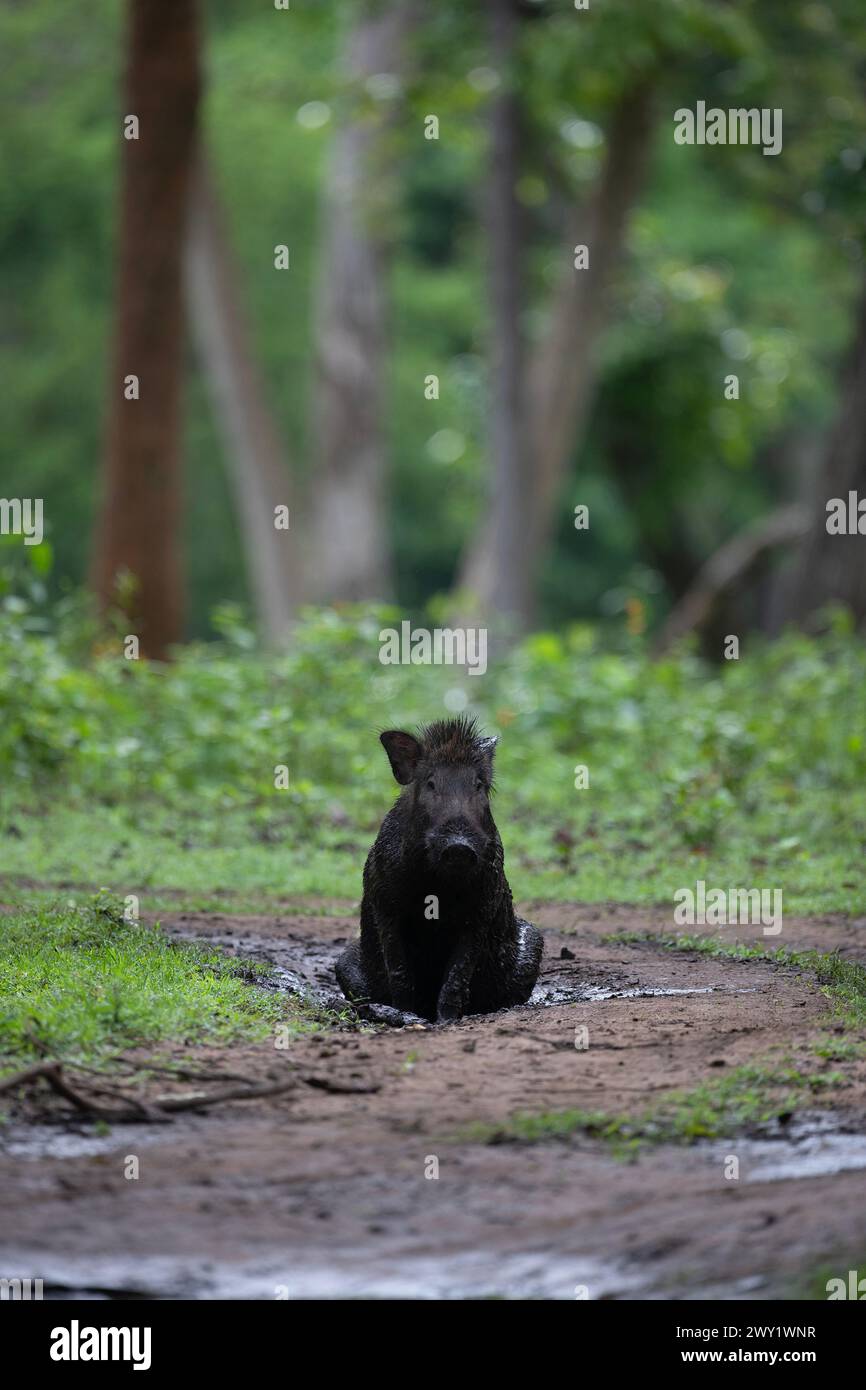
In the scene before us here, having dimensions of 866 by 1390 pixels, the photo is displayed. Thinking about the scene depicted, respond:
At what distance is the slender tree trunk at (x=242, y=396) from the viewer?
25703 millimetres

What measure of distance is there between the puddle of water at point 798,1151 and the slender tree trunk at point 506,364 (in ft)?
53.2

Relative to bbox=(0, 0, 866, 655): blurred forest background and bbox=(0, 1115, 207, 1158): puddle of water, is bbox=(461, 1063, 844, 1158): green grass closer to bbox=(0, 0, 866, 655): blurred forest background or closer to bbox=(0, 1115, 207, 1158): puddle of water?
bbox=(0, 1115, 207, 1158): puddle of water

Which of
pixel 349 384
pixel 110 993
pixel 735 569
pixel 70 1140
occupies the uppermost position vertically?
pixel 349 384

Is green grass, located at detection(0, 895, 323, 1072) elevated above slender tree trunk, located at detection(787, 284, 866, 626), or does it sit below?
below

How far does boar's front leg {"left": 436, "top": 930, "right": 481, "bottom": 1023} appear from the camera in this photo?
8.01 metres

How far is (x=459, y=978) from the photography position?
26.4 feet

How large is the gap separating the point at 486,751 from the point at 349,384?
59.5 feet

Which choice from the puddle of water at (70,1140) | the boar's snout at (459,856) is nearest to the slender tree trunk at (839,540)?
the boar's snout at (459,856)

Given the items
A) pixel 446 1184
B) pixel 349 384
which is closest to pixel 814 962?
pixel 446 1184

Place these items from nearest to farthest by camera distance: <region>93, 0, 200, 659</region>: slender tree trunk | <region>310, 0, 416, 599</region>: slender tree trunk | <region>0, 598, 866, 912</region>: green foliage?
<region>0, 598, 866, 912</region>: green foliage, <region>93, 0, 200, 659</region>: slender tree trunk, <region>310, 0, 416, 599</region>: slender tree trunk

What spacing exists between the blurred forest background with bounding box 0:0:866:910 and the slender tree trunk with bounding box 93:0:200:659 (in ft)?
0.14

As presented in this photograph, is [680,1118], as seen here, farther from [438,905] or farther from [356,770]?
[356,770]

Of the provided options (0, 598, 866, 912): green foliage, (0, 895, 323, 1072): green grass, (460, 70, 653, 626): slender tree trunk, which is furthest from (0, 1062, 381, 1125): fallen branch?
(460, 70, 653, 626): slender tree trunk

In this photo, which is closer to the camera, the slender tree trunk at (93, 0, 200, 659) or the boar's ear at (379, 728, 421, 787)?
the boar's ear at (379, 728, 421, 787)
